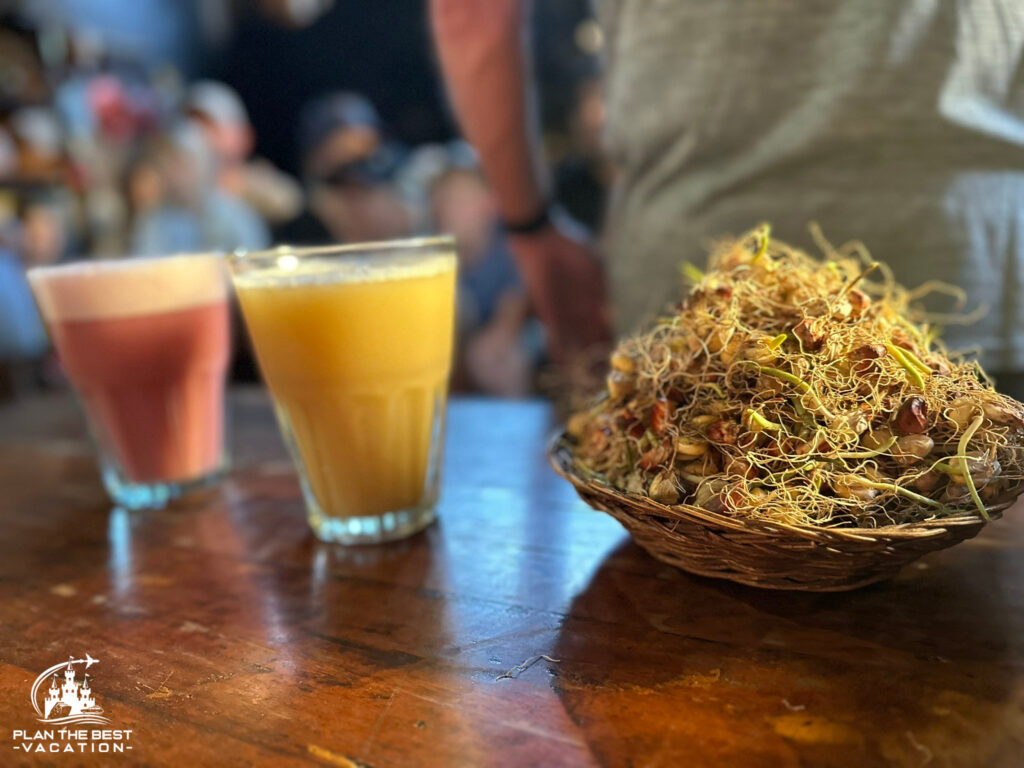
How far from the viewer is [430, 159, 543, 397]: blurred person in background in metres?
2.64

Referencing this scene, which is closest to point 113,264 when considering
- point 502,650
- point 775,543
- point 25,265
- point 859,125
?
point 502,650

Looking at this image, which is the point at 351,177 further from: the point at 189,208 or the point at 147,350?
the point at 147,350

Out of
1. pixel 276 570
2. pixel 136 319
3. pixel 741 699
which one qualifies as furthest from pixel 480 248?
pixel 741 699

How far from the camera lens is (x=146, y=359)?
2.68ft

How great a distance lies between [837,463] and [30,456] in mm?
1091

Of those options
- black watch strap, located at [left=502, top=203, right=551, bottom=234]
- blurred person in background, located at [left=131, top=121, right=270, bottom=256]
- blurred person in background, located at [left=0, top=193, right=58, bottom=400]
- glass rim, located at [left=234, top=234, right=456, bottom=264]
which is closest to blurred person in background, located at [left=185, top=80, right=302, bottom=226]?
blurred person in background, located at [left=131, top=121, right=270, bottom=256]

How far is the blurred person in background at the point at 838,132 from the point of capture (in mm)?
786

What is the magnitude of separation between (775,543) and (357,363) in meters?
0.37

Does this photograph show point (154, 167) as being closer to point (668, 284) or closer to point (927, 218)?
point (668, 284)

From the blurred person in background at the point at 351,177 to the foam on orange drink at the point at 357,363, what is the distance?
2.40 m

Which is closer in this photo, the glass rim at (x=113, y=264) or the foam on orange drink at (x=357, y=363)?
the foam on orange drink at (x=357, y=363)

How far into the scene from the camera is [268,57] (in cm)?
417

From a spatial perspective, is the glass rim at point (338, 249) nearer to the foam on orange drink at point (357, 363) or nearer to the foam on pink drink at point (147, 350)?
the foam on orange drink at point (357, 363)

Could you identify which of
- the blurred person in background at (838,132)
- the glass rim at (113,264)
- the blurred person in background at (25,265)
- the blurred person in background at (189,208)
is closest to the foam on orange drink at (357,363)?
the glass rim at (113,264)
